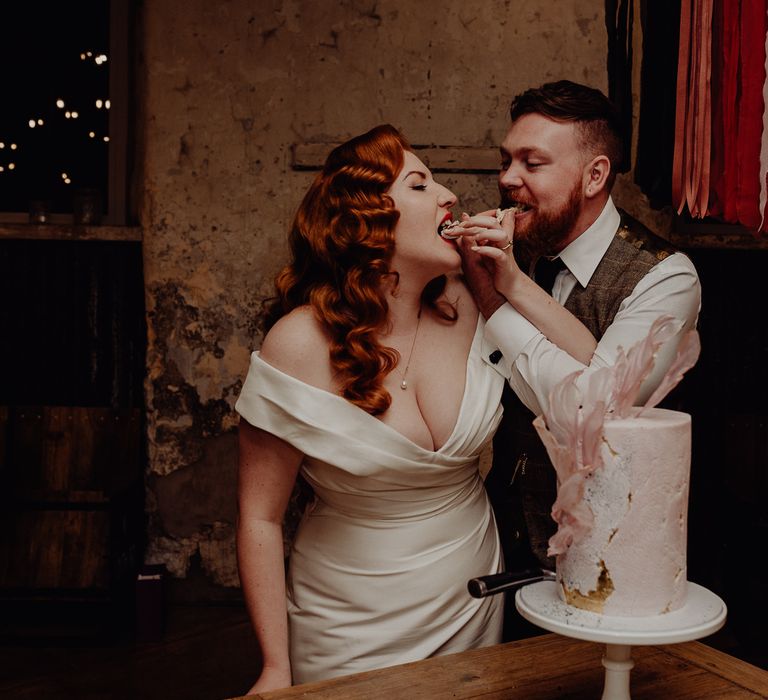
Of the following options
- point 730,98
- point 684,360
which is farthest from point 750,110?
point 684,360

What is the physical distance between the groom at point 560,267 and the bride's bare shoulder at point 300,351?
1.28 ft

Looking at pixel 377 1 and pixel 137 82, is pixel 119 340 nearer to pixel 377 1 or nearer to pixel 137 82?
pixel 137 82

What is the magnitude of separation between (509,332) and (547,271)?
0.37 meters

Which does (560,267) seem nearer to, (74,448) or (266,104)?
(266,104)

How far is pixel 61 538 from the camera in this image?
399cm

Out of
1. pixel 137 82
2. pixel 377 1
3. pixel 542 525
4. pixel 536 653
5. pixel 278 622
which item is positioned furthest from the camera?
pixel 137 82

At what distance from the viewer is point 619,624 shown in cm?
125

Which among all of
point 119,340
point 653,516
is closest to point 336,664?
point 653,516

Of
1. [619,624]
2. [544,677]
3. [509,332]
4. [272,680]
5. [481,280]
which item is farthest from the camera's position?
[481,280]

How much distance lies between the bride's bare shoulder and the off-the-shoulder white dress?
4cm

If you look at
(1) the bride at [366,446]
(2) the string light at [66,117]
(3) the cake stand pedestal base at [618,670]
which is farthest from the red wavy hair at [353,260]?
(2) the string light at [66,117]

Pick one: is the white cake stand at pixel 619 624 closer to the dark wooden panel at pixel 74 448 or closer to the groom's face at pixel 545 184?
the groom's face at pixel 545 184

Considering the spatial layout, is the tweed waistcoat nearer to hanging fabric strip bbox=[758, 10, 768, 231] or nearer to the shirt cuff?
the shirt cuff

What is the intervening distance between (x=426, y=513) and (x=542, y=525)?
31 cm
